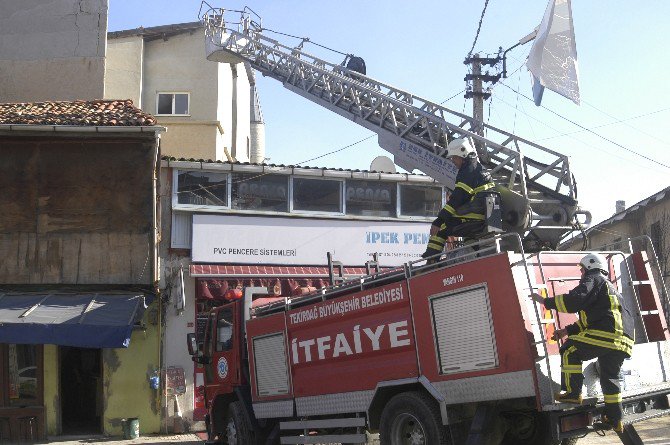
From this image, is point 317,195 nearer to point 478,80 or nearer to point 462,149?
point 462,149

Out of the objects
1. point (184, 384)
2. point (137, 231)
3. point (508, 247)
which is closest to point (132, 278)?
point (137, 231)

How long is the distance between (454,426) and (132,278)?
9819mm

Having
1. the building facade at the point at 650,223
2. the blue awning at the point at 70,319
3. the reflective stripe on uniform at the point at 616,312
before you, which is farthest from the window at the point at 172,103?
the reflective stripe on uniform at the point at 616,312

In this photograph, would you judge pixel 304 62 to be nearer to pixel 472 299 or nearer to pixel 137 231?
pixel 137 231

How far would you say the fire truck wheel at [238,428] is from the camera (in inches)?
443

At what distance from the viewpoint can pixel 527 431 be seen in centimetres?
847

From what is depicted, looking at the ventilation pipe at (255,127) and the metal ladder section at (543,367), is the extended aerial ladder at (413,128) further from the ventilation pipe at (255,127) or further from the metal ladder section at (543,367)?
the ventilation pipe at (255,127)

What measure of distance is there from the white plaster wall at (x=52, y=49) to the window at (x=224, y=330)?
31.4 feet

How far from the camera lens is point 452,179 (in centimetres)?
1366

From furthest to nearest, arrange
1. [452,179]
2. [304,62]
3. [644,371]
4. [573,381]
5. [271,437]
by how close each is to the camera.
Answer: [304,62]
[452,179]
[271,437]
[644,371]
[573,381]

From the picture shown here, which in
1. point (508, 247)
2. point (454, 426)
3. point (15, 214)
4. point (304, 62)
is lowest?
point (454, 426)

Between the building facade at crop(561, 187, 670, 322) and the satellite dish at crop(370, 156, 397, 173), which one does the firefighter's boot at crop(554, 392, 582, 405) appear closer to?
the satellite dish at crop(370, 156, 397, 173)

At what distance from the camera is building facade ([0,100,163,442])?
15867mm

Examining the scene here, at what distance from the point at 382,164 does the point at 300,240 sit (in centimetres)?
307
